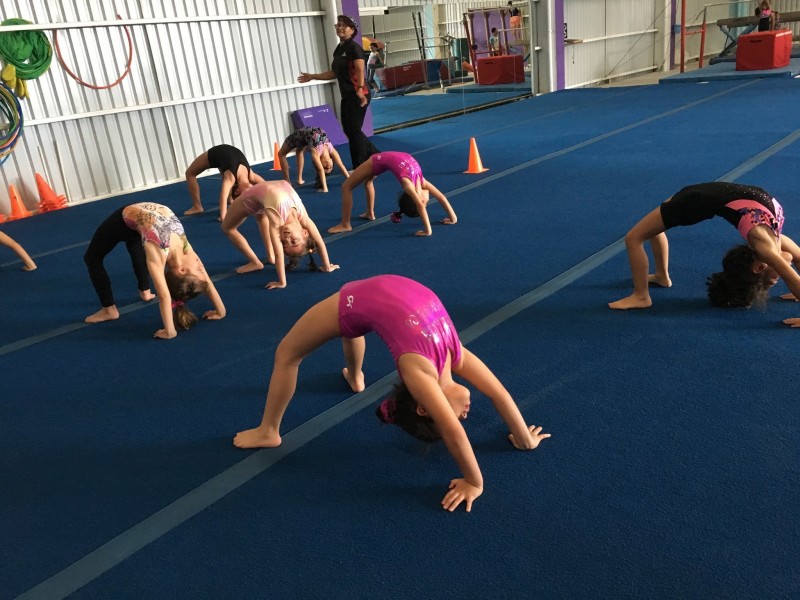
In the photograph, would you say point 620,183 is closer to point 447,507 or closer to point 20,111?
point 447,507

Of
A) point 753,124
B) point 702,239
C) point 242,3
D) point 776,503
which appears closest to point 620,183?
point 702,239

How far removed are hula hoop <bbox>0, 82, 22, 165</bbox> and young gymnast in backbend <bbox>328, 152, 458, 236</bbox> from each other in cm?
431

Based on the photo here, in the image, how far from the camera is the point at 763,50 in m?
15.4

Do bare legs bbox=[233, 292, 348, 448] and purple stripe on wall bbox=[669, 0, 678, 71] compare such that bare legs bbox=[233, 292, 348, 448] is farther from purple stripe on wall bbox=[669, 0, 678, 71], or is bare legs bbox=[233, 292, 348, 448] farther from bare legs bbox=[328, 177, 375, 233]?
A: purple stripe on wall bbox=[669, 0, 678, 71]

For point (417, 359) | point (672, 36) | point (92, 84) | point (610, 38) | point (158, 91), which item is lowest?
point (417, 359)

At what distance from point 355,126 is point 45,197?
3977 millimetres

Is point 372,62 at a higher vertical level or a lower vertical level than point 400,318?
higher

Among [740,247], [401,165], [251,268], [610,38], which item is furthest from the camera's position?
[610,38]

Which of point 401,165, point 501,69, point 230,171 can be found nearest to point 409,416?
point 401,165

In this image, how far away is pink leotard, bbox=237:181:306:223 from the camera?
4.63 metres

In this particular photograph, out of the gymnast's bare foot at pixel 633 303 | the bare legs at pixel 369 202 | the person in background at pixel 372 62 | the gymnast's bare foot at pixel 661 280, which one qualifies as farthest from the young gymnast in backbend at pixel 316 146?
the person in background at pixel 372 62

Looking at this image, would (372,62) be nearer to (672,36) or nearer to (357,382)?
(672,36)

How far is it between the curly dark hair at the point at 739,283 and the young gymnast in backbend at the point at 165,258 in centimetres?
299

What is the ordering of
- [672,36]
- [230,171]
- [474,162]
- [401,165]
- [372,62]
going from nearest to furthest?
[401,165], [230,171], [474,162], [372,62], [672,36]
